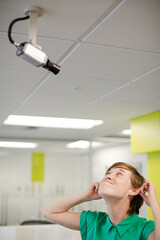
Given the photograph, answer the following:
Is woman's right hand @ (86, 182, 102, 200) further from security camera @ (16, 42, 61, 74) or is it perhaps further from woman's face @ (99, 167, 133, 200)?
security camera @ (16, 42, 61, 74)

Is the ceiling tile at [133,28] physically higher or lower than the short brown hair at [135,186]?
higher

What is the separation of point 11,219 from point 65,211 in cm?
398

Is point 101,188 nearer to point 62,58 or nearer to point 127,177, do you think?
point 127,177

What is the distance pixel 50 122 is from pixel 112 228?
9.91ft

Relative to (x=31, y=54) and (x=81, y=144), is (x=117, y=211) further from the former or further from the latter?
(x=81, y=144)

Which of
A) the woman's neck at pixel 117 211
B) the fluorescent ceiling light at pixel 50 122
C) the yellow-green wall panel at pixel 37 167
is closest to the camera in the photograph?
the woman's neck at pixel 117 211

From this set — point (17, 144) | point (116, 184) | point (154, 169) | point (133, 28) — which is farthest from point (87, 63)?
point (17, 144)

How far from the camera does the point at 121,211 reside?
5.98 feet

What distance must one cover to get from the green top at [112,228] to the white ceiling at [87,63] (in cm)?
93

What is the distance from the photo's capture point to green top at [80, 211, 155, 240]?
5.63 ft

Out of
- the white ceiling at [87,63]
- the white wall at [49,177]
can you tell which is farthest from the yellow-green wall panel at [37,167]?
the white ceiling at [87,63]

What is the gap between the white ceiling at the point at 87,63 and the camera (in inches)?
63.2

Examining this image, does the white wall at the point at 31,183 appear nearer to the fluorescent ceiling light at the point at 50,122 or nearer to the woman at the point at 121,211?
the fluorescent ceiling light at the point at 50,122

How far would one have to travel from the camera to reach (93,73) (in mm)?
2512
